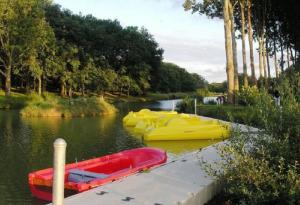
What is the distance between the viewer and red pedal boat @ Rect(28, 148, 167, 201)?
9.21m

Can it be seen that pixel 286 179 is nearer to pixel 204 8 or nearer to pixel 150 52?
pixel 204 8

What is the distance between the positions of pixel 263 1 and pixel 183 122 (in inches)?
931

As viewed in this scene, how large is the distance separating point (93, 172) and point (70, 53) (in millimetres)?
52546

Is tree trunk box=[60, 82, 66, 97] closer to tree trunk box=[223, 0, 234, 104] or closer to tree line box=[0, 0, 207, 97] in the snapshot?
tree line box=[0, 0, 207, 97]

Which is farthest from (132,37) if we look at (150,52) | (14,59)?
(14,59)

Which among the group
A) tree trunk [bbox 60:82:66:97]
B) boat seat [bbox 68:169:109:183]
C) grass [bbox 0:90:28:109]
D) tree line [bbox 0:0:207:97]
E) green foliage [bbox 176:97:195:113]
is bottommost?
boat seat [bbox 68:169:109:183]

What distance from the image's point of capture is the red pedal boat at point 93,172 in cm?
921

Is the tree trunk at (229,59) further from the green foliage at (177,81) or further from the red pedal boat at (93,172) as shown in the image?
the green foliage at (177,81)

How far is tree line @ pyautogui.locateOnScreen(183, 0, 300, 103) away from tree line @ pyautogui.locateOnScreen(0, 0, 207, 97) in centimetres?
2219

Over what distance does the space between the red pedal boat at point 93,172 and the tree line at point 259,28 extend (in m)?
18.3

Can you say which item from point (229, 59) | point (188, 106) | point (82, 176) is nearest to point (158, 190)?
point (82, 176)

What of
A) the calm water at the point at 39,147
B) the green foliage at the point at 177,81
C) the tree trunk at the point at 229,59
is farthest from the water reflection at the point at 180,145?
the green foliage at the point at 177,81

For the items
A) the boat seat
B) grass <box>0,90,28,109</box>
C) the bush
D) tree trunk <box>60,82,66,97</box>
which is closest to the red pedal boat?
the boat seat

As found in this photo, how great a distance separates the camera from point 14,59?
55469 mm
